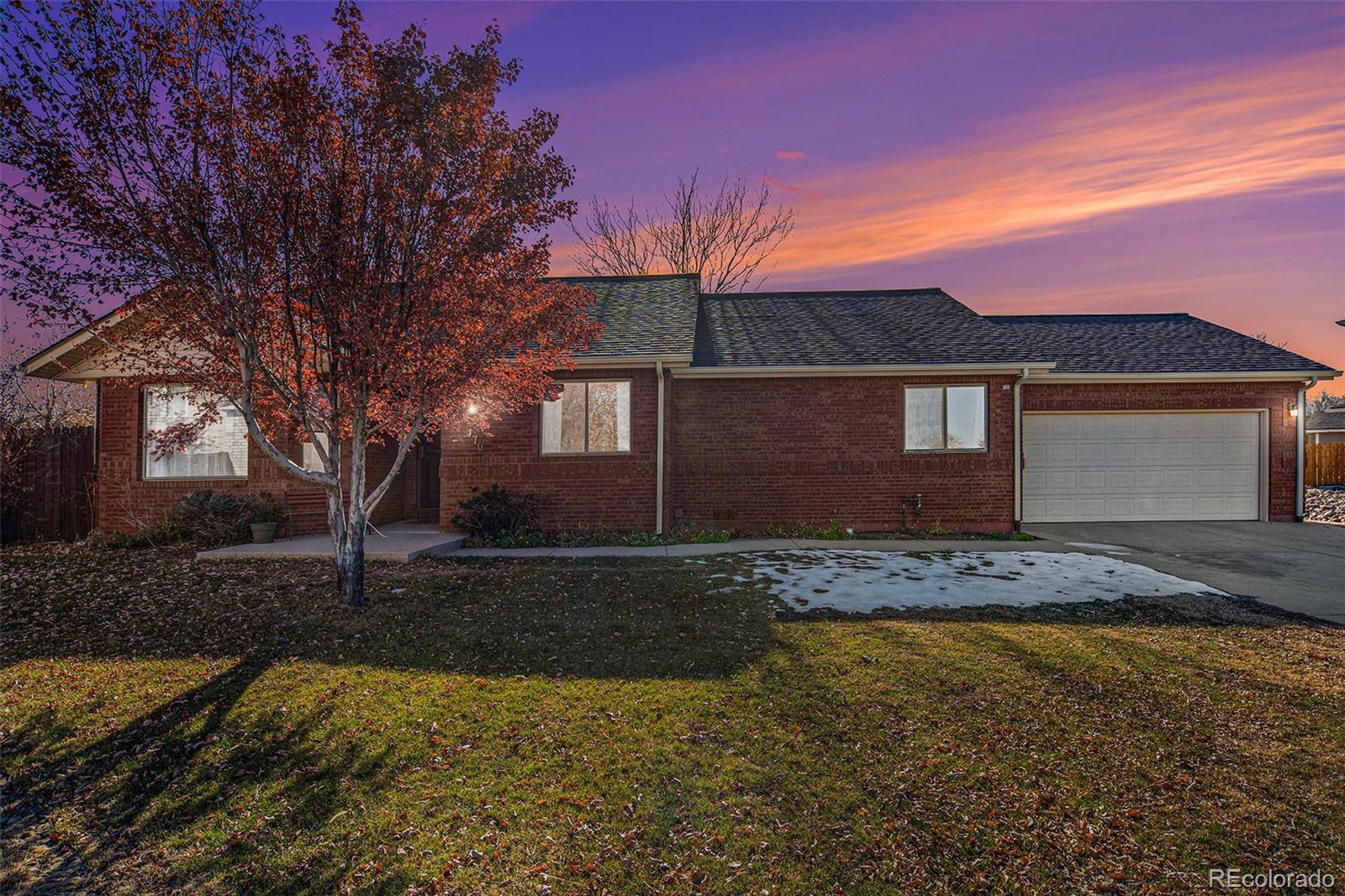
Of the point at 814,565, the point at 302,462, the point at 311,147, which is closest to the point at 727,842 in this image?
the point at 814,565

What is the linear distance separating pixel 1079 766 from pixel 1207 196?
395 inches

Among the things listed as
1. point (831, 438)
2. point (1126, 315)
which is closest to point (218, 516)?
point (831, 438)

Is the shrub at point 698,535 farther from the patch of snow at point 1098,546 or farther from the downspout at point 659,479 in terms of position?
the patch of snow at point 1098,546

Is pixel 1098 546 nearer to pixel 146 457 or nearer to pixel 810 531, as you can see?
pixel 810 531

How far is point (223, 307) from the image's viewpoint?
559cm

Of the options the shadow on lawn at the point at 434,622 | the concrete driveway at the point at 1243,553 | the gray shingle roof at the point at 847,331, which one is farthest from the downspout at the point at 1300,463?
the shadow on lawn at the point at 434,622

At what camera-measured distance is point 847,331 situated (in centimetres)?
1273

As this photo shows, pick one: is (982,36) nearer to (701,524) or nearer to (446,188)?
(446,188)

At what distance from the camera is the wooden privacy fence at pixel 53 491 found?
35.9 ft

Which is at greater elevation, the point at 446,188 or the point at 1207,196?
the point at 1207,196

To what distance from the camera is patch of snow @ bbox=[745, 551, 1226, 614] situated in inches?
260

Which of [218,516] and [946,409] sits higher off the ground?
[946,409]

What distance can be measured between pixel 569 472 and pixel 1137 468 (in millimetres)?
11548

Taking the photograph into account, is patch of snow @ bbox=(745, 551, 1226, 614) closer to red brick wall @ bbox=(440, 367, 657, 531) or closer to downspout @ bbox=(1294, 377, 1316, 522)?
red brick wall @ bbox=(440, 367, 657, 531)
